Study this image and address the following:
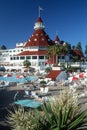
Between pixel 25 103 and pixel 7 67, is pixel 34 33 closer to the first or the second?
pixel 7 67

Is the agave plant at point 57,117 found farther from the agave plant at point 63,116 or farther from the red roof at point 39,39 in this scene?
the red roof at point 39,39

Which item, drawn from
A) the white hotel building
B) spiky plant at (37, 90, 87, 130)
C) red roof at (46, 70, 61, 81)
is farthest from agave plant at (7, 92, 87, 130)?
the white hotel building

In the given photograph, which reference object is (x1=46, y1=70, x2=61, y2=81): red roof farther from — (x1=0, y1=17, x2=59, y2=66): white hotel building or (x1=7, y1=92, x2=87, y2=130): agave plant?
(x1=7, y1=92, x2=87, y2=130): agave plant

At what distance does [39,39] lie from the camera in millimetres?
69812

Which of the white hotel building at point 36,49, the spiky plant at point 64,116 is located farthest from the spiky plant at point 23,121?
the white hotel building at point 36,49

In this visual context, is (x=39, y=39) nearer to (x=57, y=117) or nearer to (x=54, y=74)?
(x=54, y=74)

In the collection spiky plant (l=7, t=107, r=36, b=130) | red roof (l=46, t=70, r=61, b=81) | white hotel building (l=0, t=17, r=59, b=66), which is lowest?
spiky plant (l=7, t=107, r=36, b=130)

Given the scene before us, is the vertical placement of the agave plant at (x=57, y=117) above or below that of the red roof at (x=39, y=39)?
below

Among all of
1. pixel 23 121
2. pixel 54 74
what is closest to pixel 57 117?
pixel 23 121

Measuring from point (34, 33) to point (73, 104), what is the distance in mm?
66796

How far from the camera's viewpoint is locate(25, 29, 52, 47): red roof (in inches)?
2697

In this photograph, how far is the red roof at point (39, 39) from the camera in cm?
6851

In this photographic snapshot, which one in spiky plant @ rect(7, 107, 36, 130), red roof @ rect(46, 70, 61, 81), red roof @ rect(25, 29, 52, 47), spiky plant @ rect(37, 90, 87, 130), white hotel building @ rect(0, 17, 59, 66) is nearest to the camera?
spiky plant @ rect(7, 107, 36, 130)

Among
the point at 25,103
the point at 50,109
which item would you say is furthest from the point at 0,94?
the point at 50,109
